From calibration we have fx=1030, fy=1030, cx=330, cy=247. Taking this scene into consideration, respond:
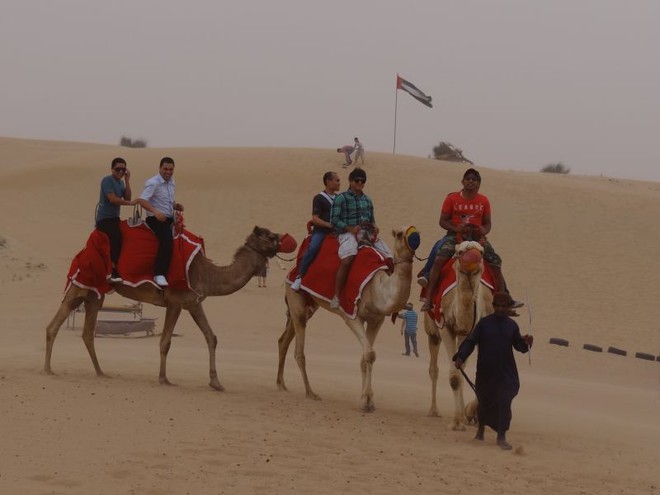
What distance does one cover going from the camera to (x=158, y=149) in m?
54.2

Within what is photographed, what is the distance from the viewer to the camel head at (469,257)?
1003 cm

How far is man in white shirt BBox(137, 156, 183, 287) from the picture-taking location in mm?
12203

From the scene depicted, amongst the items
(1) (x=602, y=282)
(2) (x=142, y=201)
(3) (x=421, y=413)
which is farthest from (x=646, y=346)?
(2) (x=142, y=201)

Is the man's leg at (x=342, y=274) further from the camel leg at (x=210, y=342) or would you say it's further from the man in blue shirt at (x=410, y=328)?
the man in blue shirt at (x=410, y=328)

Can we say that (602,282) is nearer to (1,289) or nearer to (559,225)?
(559,225)

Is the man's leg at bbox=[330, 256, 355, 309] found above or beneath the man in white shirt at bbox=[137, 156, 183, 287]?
beneath

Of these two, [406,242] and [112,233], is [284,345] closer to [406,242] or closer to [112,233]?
[112,233]

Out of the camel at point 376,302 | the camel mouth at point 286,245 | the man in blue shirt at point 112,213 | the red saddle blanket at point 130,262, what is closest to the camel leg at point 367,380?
the camel at point 376,302

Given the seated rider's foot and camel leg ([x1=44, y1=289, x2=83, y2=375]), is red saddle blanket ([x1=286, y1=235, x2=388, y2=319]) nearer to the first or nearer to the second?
the seated rider's foot

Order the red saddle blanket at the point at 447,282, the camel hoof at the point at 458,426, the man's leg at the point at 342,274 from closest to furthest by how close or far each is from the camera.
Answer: the camel hoof at the point at 458,426
the red saddle blanket at the point at 447,282
the man's leg at the point at 342,274

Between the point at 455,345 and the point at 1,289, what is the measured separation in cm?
1825

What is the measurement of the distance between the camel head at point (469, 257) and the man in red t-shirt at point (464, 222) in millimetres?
846

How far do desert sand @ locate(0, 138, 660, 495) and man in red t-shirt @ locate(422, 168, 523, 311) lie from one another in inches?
63.5

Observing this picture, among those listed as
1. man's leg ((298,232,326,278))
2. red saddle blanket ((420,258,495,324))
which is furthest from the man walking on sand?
man's leg ((298,232,326,278))
